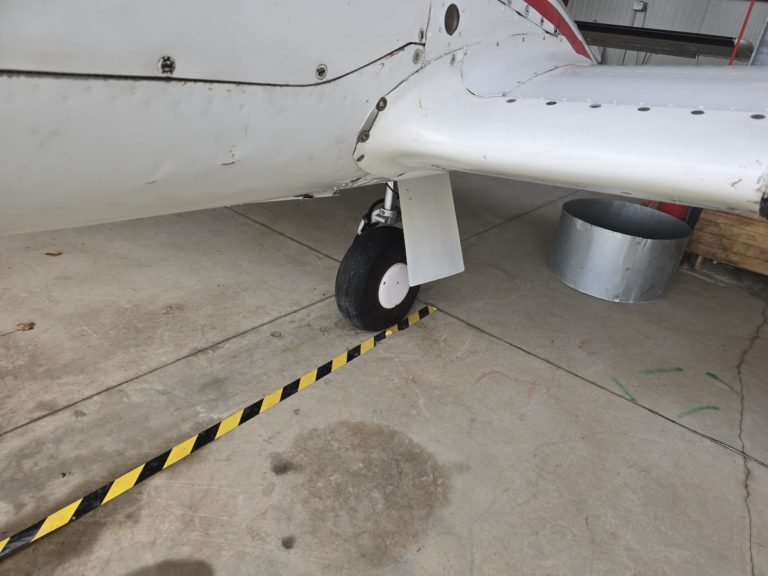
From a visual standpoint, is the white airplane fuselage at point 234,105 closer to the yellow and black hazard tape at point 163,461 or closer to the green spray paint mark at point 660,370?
the yellow and black hazard tape at point 163,461

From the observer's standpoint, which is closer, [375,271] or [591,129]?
[591,129]

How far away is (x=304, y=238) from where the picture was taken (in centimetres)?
412

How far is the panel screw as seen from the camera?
1.18m

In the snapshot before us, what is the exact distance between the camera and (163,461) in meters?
2.04

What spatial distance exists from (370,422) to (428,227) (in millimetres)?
1124

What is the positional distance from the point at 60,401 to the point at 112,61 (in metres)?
1.80

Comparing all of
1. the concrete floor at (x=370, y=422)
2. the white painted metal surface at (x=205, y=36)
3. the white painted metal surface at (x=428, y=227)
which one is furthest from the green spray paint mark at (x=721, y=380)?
the white painted metal surface at (x=205, y=36)

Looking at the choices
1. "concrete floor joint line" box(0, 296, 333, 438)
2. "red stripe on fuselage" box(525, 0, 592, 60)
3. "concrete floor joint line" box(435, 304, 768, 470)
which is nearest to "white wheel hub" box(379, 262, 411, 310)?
"concrete floor joint line" box(435, 304, 768, 470)

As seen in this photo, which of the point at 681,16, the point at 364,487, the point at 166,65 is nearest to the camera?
the point at 166,65

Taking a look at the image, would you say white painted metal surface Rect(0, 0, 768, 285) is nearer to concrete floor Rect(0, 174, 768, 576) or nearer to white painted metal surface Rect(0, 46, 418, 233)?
white painted metal surface Rect(0, 46, 418, 233)

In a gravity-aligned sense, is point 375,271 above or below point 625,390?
above

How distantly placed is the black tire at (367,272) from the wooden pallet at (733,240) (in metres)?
2.67

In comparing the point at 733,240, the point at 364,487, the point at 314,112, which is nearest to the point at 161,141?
the point at 314,112

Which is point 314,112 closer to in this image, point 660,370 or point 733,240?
point 660,370
